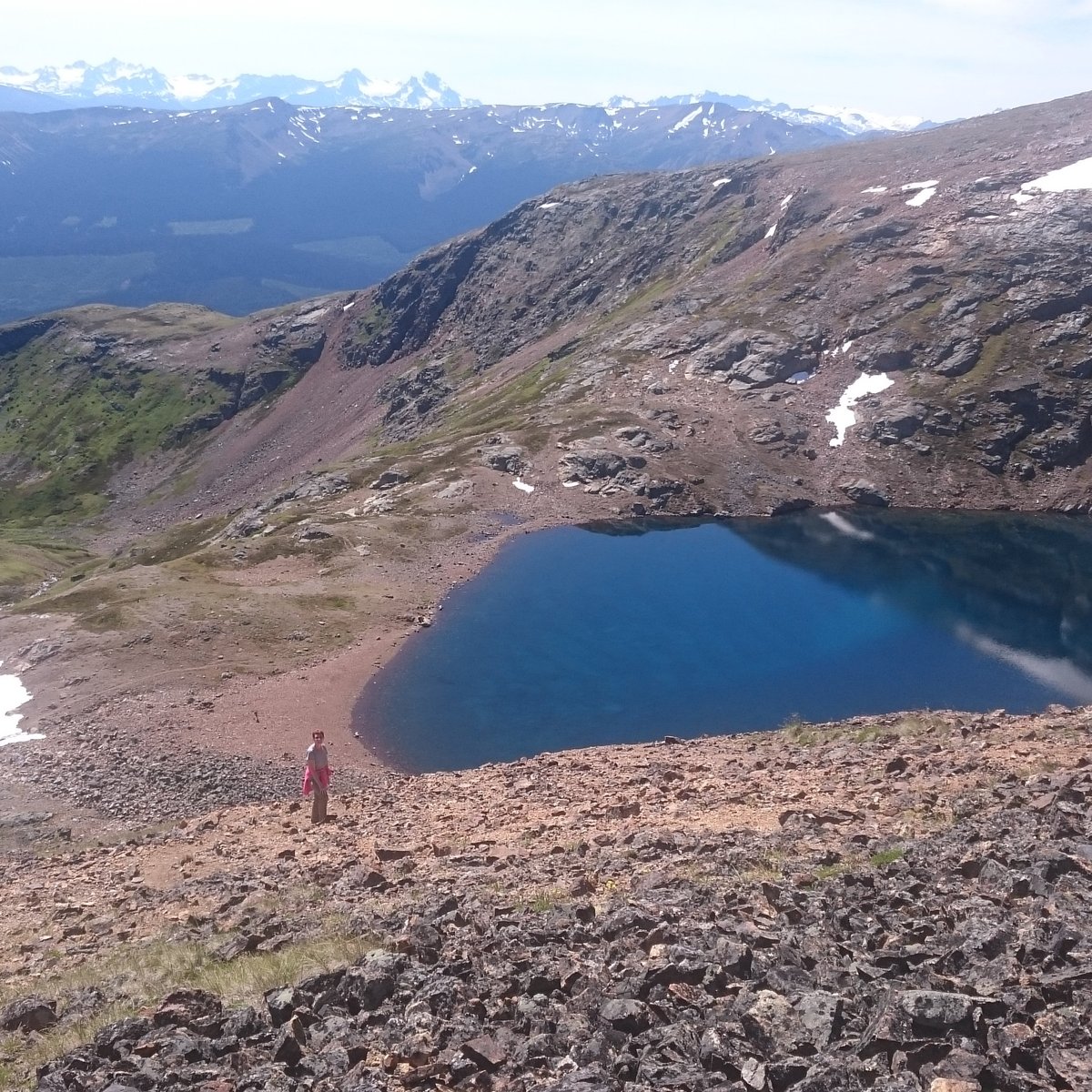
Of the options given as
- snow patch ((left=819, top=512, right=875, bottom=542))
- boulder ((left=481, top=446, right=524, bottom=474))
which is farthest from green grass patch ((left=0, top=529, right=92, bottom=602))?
snow patch ((left=819, top=512, right=875, bottom=542))

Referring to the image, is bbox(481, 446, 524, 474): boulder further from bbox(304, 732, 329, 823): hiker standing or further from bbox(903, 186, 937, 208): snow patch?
bbox(903, 186, 937, 208): snow patch

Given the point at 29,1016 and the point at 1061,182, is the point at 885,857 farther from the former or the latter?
the point at 1061,182

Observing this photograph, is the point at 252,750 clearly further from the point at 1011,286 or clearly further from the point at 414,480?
the point at 1011,286

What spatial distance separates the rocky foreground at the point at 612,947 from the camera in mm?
12570

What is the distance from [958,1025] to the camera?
40.5 feet

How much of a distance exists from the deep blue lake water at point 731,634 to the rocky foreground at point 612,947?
2415 centimetres

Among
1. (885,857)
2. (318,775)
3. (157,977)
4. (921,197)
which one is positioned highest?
(921,197)

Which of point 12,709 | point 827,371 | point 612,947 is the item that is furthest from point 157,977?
point 827,371

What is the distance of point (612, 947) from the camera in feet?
52.7

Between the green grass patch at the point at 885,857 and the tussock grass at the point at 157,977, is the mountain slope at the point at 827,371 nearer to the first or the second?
the tussock grass at the point at 157,977

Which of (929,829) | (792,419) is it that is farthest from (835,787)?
(792,419)

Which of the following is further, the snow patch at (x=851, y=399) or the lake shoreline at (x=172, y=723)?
the snow patch at (x=851, y=399)

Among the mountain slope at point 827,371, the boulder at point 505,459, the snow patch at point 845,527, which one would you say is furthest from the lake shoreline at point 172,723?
the snow patch at point 845,527

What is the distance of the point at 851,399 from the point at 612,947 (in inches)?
4517
